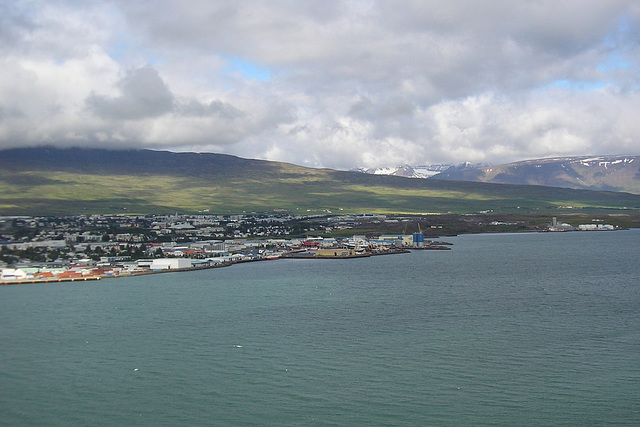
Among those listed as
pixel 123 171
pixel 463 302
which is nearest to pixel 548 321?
pixel 463 302

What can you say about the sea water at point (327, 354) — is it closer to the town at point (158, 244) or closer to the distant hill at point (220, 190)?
the town at point (158, 244)

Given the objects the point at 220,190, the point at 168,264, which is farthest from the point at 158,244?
the point at 220,190

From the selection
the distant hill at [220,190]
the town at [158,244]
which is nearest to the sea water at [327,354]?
the town at [158,244]

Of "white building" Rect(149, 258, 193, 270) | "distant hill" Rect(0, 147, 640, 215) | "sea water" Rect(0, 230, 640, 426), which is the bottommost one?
"white building" Rect(149, 258, 193, 270)

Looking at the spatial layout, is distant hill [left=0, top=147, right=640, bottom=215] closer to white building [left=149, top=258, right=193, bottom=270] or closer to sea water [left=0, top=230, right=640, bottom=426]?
white building [left=149, top=258, right=193, bottom=270]

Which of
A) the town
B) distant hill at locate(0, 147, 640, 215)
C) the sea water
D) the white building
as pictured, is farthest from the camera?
distant hill at locate(0, 147, 640, 215)

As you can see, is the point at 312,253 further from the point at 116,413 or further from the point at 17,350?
the point at 116,413

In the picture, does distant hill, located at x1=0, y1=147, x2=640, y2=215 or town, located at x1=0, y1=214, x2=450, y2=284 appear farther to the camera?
distant hill, located at x1=0, y1=147, x2=640, y2=215

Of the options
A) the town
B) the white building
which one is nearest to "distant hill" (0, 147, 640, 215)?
the town
